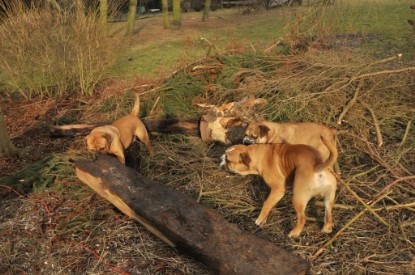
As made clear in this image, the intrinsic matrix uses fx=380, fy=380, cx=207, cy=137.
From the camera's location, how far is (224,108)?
24.0 ft

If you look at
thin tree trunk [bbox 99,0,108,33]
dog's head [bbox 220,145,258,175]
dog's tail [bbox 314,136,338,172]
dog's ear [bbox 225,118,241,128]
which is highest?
thin tree trunk [bbox 99,0,108,33]

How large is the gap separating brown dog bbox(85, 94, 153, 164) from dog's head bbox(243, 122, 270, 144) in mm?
1754

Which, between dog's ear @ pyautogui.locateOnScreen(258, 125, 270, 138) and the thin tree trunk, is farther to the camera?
the thin tree trunk

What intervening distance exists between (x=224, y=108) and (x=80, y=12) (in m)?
5.33

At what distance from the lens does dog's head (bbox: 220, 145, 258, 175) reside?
486 centimetres

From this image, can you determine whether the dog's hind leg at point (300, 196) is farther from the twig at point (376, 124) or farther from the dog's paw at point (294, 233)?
the twig at point (376, 124)

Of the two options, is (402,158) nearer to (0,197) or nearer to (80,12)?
(0,197)

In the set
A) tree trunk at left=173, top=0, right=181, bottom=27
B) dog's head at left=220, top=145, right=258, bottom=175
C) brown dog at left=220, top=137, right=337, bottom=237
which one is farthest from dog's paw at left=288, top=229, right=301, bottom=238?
tree trunk at left=173, top=0, right=181, bottom=27

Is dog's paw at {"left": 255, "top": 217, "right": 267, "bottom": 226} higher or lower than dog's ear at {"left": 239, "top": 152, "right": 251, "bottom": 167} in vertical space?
lower

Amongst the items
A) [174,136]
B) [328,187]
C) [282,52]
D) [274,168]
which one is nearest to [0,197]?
[174,136]

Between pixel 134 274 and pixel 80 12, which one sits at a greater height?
pixel 80 12

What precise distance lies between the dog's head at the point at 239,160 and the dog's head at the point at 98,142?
1.76 meters

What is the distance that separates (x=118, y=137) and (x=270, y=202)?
2588mm

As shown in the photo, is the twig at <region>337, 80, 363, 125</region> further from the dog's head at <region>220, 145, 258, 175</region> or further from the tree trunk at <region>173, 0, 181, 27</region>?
the tree trunk at <region>173, 0, 181, 27</region>
